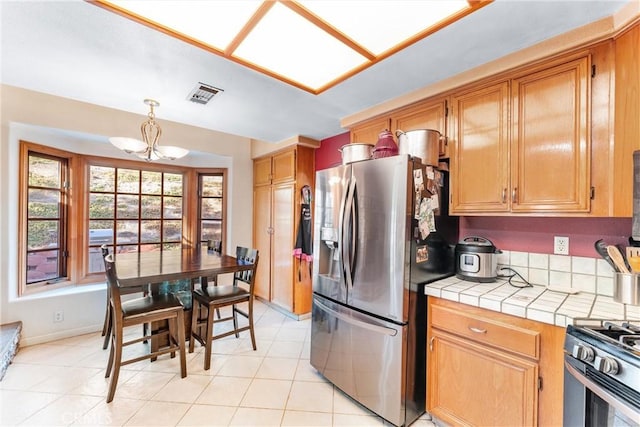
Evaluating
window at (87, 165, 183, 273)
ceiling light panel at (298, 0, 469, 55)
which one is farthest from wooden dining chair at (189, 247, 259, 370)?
ceiling light panel at (298, 0, 469, 55)

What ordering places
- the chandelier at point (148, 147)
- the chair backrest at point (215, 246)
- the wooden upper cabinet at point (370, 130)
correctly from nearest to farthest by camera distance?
the chandelier at point (148, 147) < the wooden upper cabinet at point (370, 130) < the chair backrest at point (215, 246)

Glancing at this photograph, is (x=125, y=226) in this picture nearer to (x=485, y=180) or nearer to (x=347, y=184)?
(x=347, y=184)

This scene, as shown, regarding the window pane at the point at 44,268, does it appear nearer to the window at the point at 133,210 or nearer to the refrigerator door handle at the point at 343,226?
the window at the point at 133,210

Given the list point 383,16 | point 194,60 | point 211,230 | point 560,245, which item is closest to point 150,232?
point 211,230

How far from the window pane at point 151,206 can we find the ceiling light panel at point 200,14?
282 centimetres

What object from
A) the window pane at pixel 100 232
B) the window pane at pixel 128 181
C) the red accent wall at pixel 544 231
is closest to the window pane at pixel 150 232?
the window pane at pixel 100 232

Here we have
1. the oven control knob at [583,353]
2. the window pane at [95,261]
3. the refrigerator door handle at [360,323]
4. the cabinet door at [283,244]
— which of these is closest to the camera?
the oven control knob at [583,353]

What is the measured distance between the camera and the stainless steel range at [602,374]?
0.91 meters

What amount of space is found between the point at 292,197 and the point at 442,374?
2450mm

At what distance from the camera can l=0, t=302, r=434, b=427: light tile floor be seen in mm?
1744

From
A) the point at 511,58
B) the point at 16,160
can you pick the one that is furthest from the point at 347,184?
the point at 16,160

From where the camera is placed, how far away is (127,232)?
3.50m

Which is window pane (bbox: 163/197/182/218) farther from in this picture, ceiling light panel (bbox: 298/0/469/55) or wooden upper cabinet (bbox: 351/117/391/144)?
ceiling light panel (bbox: 298/0/469/55)

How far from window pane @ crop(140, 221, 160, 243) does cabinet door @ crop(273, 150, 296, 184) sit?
5.62 ft
